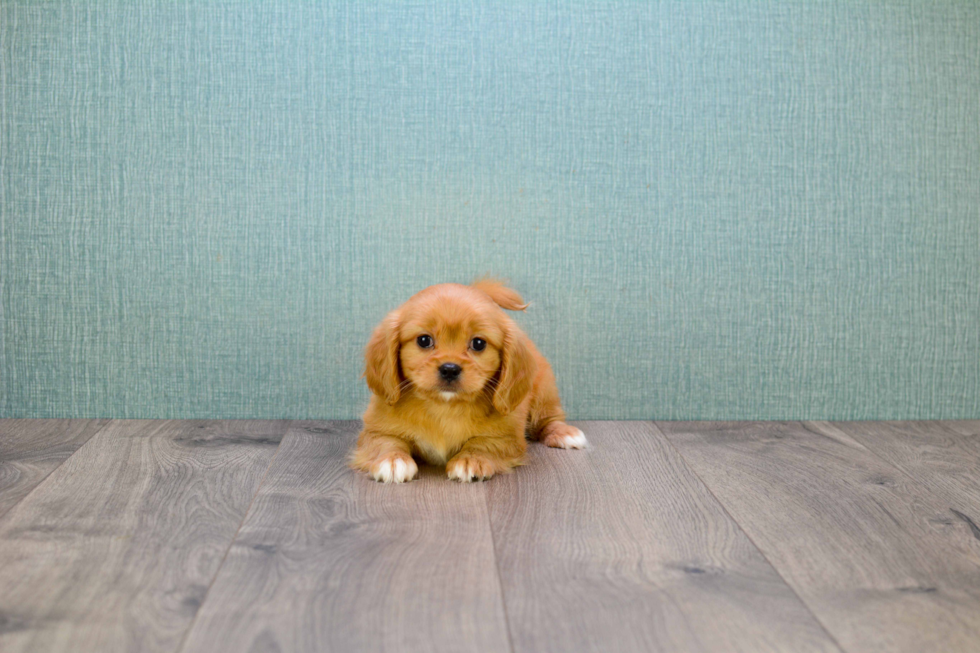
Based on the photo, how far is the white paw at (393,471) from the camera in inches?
66.7

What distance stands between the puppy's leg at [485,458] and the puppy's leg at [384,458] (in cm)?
9

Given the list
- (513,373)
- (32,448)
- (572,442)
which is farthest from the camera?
(572,442)

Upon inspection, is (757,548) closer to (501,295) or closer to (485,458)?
(485,458)

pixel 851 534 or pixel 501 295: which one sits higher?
pixel 501 295

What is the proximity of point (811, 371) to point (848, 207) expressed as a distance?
1.56 feet

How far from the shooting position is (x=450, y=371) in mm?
1671

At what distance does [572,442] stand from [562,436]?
0.12 feet

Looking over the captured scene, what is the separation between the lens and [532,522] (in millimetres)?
1465

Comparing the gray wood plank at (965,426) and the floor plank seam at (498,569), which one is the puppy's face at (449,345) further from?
the gray wood plank at (965,426)

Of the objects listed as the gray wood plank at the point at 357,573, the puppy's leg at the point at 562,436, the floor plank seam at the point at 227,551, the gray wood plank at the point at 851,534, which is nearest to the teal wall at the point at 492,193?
the puppy's leg at the point at 562,436

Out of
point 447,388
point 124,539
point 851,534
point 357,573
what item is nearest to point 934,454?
point 851,534

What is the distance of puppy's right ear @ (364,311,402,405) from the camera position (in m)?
1.74

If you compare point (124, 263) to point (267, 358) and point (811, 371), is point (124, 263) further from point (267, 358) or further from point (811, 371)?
point (811, 371)

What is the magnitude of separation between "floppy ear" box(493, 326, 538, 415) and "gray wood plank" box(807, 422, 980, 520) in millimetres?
870
